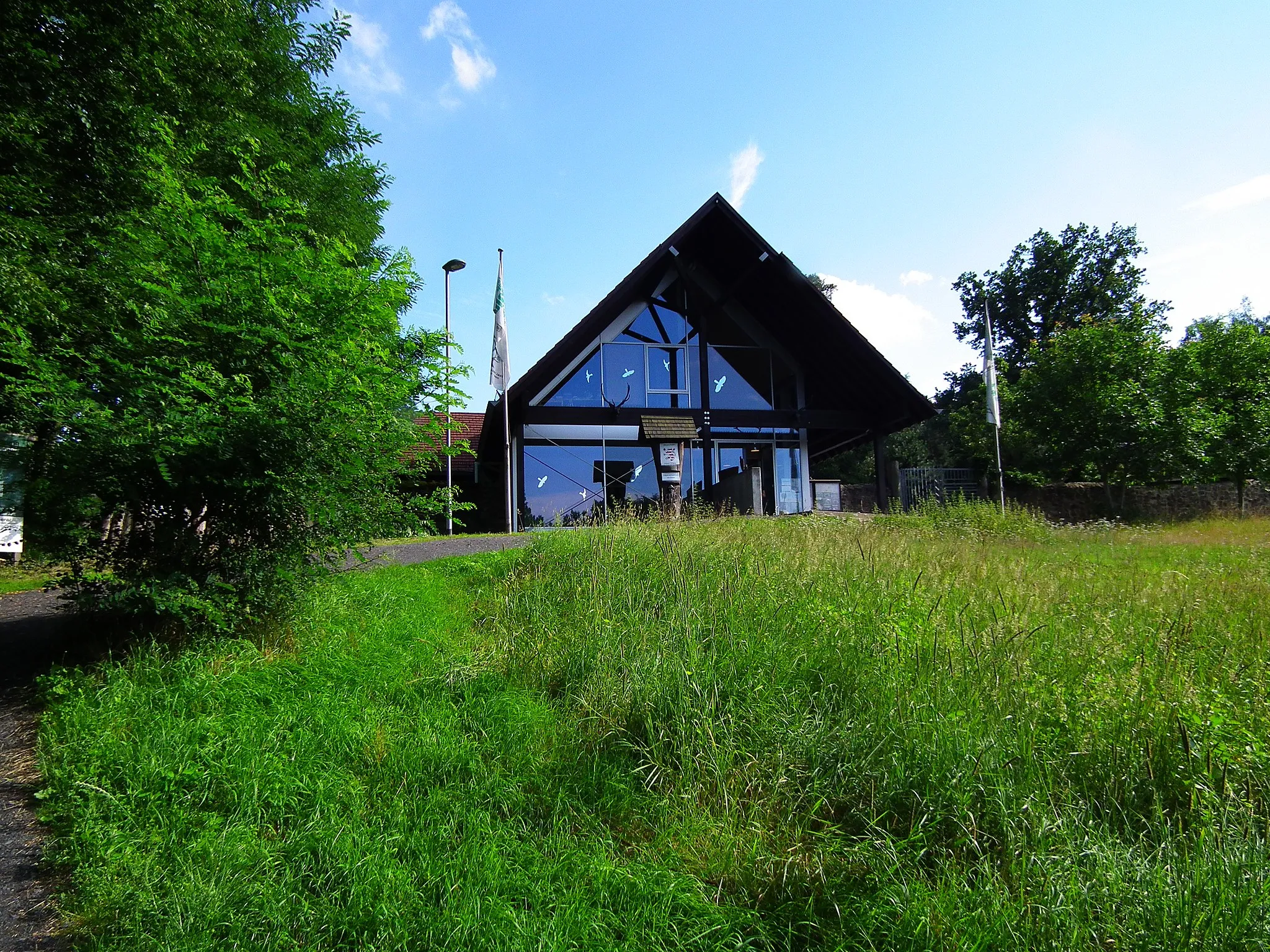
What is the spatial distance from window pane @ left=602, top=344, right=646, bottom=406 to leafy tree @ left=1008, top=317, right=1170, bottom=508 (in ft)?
47.9

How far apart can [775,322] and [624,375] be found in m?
4.89

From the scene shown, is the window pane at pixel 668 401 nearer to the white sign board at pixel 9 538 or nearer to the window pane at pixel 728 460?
the window pane at pixel 728 460

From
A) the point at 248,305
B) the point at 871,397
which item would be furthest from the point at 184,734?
the point at 871,397

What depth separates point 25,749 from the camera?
3.35m

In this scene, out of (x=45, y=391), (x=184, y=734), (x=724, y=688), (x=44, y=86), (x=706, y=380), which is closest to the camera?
(x=184, y=734)

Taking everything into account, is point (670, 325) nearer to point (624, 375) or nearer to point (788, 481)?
point (624, 375)

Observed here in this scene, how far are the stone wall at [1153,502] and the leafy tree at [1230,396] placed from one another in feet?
2.10

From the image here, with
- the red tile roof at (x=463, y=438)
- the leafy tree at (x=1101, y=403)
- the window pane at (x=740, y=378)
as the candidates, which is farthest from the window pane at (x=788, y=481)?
the leafy tree at (x=1101, y=403)

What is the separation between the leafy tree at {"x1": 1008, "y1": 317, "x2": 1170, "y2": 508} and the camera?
1873 cm

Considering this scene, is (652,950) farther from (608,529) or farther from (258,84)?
(258,84)

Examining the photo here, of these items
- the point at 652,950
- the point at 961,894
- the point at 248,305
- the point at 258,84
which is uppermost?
the point at 258,84

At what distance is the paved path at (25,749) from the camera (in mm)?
2182

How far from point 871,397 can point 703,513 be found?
10437 millimetres

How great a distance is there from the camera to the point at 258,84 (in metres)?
10.0
